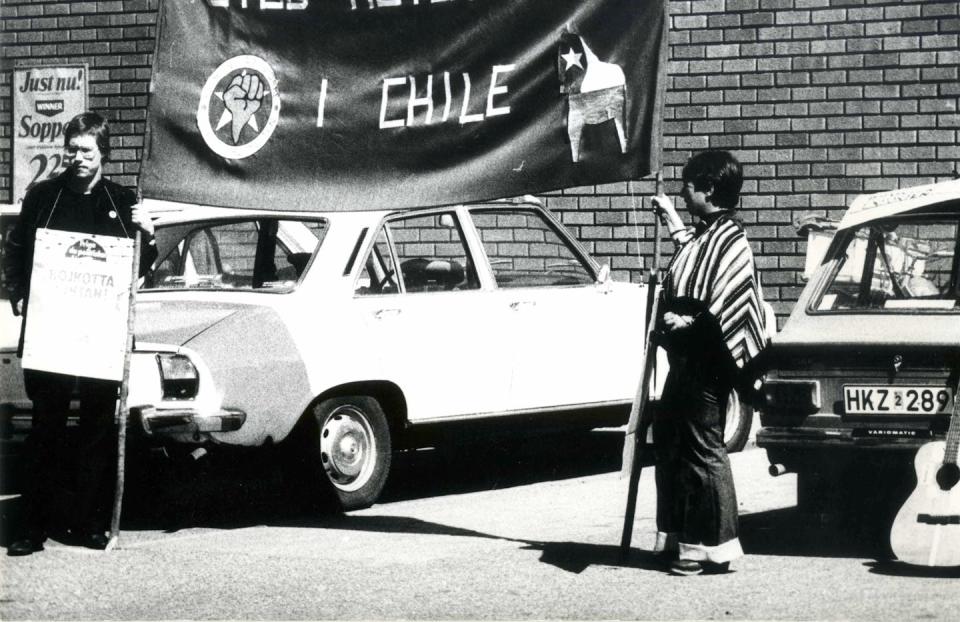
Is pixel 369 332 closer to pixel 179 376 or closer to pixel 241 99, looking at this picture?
pixel 179 376

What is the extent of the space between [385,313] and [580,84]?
1.99 m

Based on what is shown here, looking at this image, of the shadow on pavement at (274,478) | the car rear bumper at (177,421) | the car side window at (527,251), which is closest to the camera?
the car rear bumper at (177,421)

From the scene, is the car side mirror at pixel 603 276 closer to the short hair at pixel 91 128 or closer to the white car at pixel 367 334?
the white car at pixel 367 334

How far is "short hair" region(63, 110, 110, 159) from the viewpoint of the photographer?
7.37 metres

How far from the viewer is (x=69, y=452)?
7590mm

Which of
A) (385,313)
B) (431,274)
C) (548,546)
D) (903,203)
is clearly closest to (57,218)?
(385,313)

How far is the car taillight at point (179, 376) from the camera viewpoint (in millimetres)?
8031

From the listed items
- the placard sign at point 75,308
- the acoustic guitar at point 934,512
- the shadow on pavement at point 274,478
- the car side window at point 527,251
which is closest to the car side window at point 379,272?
the car side window at point 527,251

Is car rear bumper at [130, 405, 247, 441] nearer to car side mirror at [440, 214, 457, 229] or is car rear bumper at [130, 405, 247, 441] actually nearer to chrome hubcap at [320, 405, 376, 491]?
chrome hubcap at [320, 405, 376, 491]

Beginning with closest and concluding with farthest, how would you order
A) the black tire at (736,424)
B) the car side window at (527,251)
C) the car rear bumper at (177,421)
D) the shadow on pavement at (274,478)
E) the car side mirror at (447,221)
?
1. the car rear bumper at (177,421)
2. the shadow on pavement at (274,478)
3. the car side mirror at (447,221)
4. the car side window at (527,251)
5. the black tire at (736,424)

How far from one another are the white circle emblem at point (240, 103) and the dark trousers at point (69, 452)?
3.95 feet

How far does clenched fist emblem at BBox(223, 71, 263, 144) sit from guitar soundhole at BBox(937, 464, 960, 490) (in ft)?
11.1

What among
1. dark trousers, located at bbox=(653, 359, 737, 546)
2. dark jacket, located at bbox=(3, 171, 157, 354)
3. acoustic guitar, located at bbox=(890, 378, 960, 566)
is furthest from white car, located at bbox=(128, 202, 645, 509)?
acoustic guitar, located at bbox=(890, 378, 960, 566)

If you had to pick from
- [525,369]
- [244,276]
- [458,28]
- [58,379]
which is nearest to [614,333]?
[525,369]
